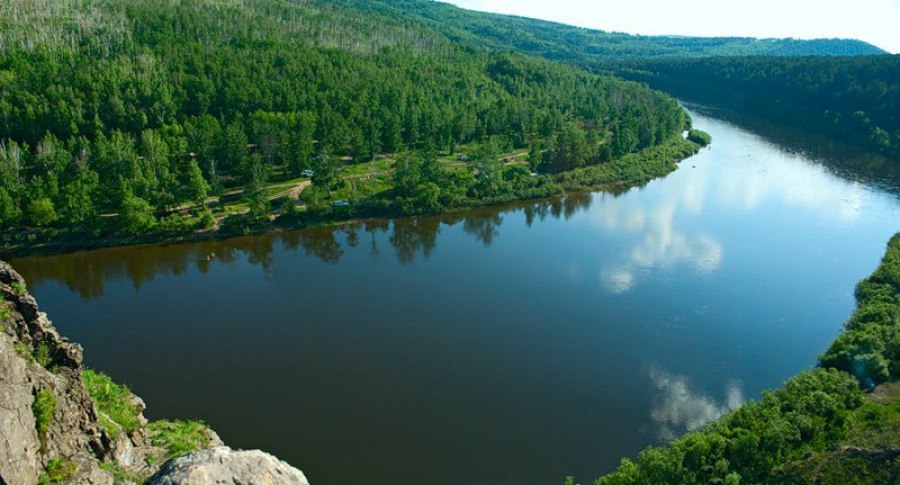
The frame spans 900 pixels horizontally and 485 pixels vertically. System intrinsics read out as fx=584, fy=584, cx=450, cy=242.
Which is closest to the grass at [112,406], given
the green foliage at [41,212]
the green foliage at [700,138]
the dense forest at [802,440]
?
the dense forest at [802,440]

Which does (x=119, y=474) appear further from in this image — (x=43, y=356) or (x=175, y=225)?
(x=175, y=225)

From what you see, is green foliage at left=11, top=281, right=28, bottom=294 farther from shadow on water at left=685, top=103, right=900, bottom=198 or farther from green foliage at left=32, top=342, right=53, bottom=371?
shadow on water at left=685, top=103, right=900, bottom=198

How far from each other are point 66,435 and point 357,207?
131 feet

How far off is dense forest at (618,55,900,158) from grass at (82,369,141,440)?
321 ft

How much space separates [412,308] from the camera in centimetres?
3684

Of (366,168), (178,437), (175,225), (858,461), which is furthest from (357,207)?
(858,461)

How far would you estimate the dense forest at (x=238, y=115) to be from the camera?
48.4 m

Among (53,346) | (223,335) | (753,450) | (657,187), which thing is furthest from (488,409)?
(657,187)

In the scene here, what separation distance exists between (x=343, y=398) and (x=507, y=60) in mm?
90019

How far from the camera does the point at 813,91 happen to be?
346 feet

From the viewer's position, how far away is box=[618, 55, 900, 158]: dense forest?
91.7 meters

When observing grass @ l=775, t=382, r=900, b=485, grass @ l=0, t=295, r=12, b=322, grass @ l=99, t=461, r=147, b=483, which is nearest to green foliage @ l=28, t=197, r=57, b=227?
grass @ l=0, t=295, r=12, b=322

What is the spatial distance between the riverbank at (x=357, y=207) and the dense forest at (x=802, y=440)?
33.4 meters

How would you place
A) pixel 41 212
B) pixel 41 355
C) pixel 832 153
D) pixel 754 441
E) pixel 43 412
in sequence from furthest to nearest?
pixel 832 153 → pixel 41 212 → pixel 754 441 → pixel 41 355 → pixel 43 412
